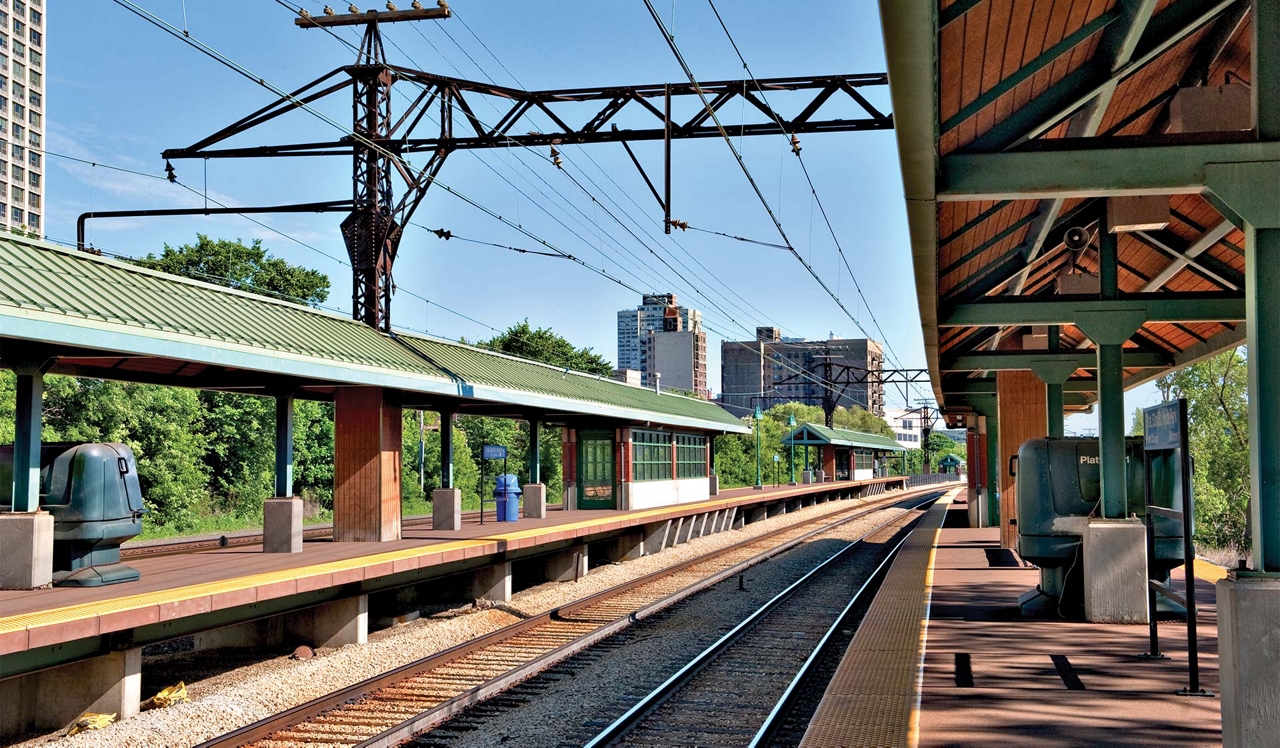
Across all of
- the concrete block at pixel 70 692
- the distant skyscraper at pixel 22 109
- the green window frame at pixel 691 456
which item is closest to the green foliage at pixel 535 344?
the green window frame at pixel 691 456

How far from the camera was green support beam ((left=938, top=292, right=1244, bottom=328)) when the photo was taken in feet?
40.1

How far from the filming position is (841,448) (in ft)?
229

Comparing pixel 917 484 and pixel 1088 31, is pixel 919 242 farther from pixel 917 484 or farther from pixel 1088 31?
pixel 917 484

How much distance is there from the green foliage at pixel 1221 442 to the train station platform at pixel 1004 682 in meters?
36.6

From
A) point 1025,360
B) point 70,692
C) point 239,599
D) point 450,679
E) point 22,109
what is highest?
point 22,109

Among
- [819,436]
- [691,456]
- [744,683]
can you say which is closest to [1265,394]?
[744,683]

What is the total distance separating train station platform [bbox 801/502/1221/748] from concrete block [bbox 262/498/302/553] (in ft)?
27.2

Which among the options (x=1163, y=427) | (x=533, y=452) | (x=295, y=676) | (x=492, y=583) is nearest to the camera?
(x=1163, y=427)

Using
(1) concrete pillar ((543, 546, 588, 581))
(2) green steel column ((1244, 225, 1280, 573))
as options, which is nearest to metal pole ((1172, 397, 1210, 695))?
(2) green steel column ((1244, 225, 1280, 573))

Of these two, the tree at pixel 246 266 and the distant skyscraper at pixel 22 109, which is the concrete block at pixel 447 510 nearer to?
the tree at pixel 246 266

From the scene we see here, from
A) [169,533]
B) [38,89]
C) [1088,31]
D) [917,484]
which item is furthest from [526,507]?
[38,89]

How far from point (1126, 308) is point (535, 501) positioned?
1513 centimetres

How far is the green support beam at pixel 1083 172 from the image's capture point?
7031 mm

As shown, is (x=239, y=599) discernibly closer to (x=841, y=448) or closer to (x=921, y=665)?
(x=921, y=665)
